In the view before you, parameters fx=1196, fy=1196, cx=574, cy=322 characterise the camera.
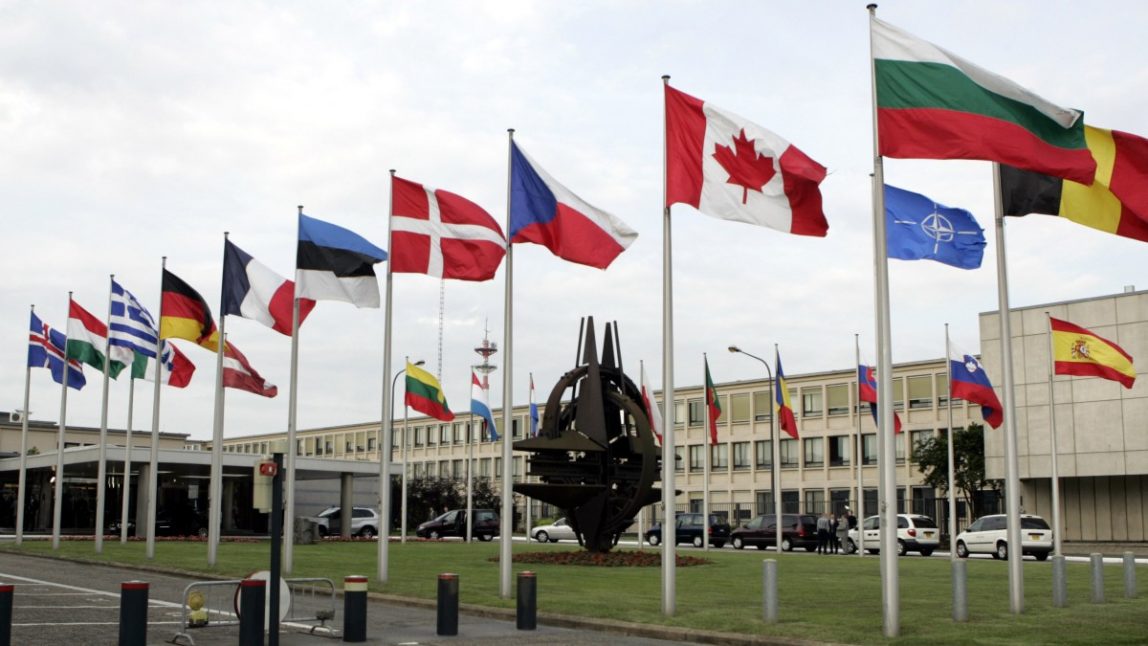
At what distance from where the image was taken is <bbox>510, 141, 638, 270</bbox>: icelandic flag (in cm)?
2055

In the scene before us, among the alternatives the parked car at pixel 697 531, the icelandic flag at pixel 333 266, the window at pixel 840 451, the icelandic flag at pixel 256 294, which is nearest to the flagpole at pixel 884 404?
the icelandic flag at pixel 333 266

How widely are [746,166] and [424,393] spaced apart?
26744 mm

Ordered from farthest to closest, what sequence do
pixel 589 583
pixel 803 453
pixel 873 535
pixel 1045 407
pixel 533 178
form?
1. pixel 803 453
2. pixel 1045 407
3. pixel 873 535
4. pixel 589 583
5. pixel 533 178

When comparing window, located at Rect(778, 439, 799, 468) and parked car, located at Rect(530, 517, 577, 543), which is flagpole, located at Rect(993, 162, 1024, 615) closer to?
parked car, located at Rect(530, 517, 577, 543)

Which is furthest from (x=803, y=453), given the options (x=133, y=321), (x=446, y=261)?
(x=446, y=261)

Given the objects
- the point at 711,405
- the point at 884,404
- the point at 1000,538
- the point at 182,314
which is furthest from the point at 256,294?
the point at 1000,538

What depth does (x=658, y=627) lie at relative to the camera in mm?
16891

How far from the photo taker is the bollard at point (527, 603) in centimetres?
1727

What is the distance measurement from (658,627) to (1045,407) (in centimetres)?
4821

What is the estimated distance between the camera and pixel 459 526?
67438 millimetres

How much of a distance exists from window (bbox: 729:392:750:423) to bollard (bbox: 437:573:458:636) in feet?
248

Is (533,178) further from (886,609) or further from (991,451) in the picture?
(991,451)

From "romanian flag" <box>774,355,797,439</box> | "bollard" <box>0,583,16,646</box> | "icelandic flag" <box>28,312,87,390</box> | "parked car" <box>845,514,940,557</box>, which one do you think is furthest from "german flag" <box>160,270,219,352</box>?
"parked car" <box>845,514,940,557</box>

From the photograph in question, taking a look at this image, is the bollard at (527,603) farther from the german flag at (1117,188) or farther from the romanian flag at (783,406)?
the romanian flag at (783,406)
